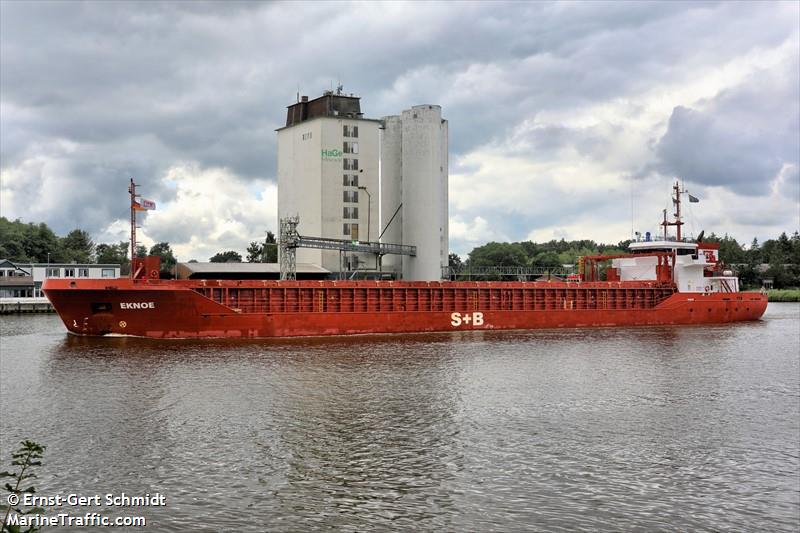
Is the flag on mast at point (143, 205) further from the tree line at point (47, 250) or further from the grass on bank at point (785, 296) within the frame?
the grass on bank at point (785, 296)

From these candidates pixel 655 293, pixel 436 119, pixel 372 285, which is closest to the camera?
pixel 372 285

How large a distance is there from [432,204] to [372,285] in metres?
16.0

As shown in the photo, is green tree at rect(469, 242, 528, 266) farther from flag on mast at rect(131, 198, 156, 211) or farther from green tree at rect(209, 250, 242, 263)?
flag on mast at rect(131, 198, 156, 211)

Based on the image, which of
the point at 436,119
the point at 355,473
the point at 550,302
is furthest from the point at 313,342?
the point at 436,119

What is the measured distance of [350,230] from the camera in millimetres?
55812

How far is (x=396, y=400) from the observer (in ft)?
62.9

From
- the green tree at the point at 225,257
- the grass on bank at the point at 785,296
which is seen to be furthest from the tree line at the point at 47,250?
the grass on bank at the point at 785,296

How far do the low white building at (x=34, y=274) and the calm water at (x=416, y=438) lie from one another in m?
45.5

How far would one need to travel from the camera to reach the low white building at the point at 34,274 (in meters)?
70.5

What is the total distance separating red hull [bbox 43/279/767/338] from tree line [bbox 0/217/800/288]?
1697 inches

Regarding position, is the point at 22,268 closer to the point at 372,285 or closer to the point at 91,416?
the point at 372,285

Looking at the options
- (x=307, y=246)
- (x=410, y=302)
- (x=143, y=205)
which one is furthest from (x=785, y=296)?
(x=143, y=205)

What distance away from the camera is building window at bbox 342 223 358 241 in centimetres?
5559

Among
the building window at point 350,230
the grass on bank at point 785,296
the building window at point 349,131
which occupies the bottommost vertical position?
the grass on bank at point 785,296
